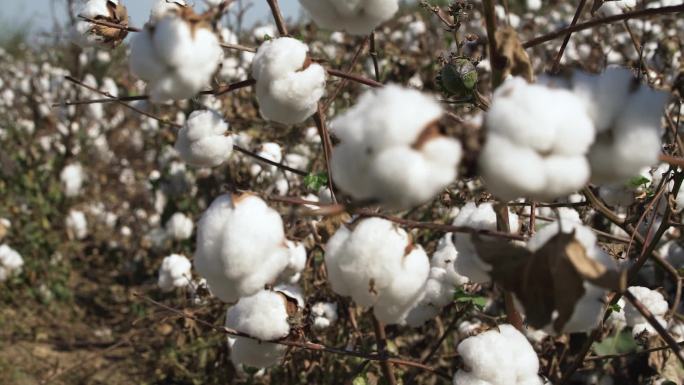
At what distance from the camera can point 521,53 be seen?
3.55 ft

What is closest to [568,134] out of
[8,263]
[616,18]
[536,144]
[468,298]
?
[536,144]

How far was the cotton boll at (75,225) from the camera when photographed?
5844 mm

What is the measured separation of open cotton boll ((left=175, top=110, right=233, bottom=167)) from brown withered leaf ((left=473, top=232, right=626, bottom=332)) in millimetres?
696

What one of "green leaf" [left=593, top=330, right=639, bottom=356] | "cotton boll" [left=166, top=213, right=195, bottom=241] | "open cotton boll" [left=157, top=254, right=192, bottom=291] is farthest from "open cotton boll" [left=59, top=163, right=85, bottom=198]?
"green leaf" [left=593, top=330, right=639, bottom=356]

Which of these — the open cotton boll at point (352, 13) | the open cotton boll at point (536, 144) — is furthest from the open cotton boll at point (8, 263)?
the open cotton boll at point (536, 144)

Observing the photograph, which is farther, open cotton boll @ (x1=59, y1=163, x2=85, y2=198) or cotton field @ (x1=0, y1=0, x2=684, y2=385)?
open cotton boll @ (x1=59, y1=163, x2=85, y2=198)

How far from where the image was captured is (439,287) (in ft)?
6.25

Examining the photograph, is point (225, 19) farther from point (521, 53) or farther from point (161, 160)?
point (521, 53)

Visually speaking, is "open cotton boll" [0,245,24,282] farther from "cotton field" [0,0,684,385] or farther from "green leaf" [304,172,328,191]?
"green leaf" [304,172,328,191]

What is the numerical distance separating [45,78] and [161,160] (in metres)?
4.32

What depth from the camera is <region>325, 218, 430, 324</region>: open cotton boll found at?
110 centimetres

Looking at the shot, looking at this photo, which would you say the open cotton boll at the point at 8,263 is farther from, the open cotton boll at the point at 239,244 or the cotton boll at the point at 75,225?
the open cotton boll at the point at 239,244

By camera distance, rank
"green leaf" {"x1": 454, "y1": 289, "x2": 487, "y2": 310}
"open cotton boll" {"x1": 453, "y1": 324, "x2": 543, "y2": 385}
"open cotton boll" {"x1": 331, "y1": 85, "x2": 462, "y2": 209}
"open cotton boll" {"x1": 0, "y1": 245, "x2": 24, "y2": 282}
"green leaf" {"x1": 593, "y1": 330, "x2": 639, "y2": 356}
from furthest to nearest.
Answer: "open cotton boll" {"x1": 0, "y1": 245, "x2": 24, "y2": 282} < "green leaf" {"x1": 593, "y1": 330, "x2": 639, "y2": 356} < "green leaf" {"x1": 454, "y1": 289, "x2": 487, "y2": 310} < "open cotton boll" {"x1": 453, "y1": 324, "x2": 543, "y2": 385} < "open cotton boll" {"x1": 331, "y1": 85, "x2": 462, "y2": 209}

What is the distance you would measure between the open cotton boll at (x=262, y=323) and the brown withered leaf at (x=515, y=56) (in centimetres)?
80
